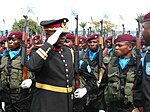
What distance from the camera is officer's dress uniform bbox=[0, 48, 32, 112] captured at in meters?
6.04

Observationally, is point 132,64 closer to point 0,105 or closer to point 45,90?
point 45,90

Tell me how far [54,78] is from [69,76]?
0.26 meters

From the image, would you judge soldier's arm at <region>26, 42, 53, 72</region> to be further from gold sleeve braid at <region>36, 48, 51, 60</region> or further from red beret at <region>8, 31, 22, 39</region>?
red beret at <region>8, 31, 22, 39</region>

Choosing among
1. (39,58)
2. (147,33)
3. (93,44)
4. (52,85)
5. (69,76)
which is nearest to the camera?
(147,33)

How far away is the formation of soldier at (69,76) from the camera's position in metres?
3.74

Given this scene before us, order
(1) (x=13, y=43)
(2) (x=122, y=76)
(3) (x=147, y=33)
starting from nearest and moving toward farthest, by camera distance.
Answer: (3) (x=147, y=33) < (2) (x=122, y=76) < (1) (x=13, y=43)

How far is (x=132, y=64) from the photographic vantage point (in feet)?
17.0

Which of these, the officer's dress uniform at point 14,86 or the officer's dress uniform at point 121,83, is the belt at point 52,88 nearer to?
the officer's dress uniform at point 121,83

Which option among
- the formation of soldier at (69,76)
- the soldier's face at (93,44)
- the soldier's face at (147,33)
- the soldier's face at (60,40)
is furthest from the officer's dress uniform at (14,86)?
the soldier's face at (147,33)

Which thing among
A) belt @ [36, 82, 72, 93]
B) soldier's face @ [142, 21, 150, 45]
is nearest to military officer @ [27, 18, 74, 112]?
belt @ [36, 82, 72, 93]

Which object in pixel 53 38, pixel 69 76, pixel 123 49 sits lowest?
pixel 69 76

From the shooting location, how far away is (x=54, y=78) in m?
3.91

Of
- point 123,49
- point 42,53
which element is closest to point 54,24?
point 42,53

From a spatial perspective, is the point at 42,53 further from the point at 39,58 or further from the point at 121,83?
the point at 121,83
